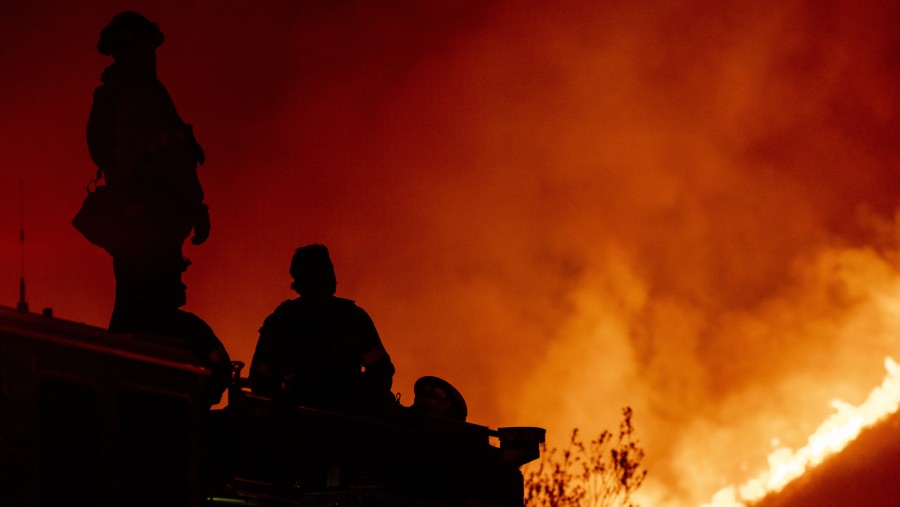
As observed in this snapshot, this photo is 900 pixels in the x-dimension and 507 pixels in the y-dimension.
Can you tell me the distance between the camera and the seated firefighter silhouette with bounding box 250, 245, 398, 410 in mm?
12773

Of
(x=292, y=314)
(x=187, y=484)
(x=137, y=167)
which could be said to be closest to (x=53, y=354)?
(x=187, y=484)

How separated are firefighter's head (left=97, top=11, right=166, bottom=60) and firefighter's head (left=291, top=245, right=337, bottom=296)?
2.47 m

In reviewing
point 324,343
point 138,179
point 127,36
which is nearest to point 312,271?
point 324,343

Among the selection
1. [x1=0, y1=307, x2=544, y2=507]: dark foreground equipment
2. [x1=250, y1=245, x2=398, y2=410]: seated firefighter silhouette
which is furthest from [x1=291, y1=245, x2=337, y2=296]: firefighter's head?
[x1=0, y1=307, x2=544, y2=507]: dark foreground equipment

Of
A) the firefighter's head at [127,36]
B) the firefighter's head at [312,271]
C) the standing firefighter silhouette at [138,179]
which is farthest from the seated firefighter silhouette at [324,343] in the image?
the firefighter's head at [127,36]

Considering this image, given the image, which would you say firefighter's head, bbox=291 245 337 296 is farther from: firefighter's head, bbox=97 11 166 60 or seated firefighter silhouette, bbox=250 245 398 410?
firefighter's head, bbox=97 11 166 60

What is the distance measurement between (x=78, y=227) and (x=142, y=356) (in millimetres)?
3118

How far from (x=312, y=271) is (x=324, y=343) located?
0.65 m

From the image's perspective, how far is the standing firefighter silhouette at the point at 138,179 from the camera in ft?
36.7

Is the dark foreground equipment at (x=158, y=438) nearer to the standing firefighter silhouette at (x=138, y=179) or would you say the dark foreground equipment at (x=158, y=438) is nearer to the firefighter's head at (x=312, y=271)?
the standing firefighter silhouette at (x=138, y=179)

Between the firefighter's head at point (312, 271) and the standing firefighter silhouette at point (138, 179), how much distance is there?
1.73 m

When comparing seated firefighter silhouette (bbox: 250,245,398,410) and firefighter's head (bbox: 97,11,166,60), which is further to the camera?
seated firefighter silhouette (bbox: 250,245,398,410)

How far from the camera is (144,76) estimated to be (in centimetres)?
1149

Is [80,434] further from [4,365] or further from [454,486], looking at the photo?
[454,486]
